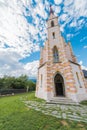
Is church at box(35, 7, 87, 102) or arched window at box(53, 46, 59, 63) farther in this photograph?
arched window at box(53, 46, 59, 63)

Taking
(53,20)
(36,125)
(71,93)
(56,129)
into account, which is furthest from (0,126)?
(53,20)

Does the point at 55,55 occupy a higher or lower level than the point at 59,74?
higher

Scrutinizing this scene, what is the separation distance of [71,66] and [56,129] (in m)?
7.59

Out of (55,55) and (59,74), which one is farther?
(55,55)

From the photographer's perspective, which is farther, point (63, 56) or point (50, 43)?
point (50, 43)

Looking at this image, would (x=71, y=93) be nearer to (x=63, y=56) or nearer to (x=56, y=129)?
(x=63, y=56)

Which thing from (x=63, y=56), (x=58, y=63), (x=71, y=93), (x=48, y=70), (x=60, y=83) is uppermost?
(x=63, y=56)

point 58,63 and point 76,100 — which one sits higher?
point 58,63

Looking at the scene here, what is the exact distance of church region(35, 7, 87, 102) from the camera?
930 cm

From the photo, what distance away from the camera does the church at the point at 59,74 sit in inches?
366

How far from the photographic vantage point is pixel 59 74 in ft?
35.0

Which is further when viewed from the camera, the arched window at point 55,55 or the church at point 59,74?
the arched window at point 55,55

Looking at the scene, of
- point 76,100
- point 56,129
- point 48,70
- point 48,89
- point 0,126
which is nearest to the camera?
point 56,129

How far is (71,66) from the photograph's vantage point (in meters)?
10.0
